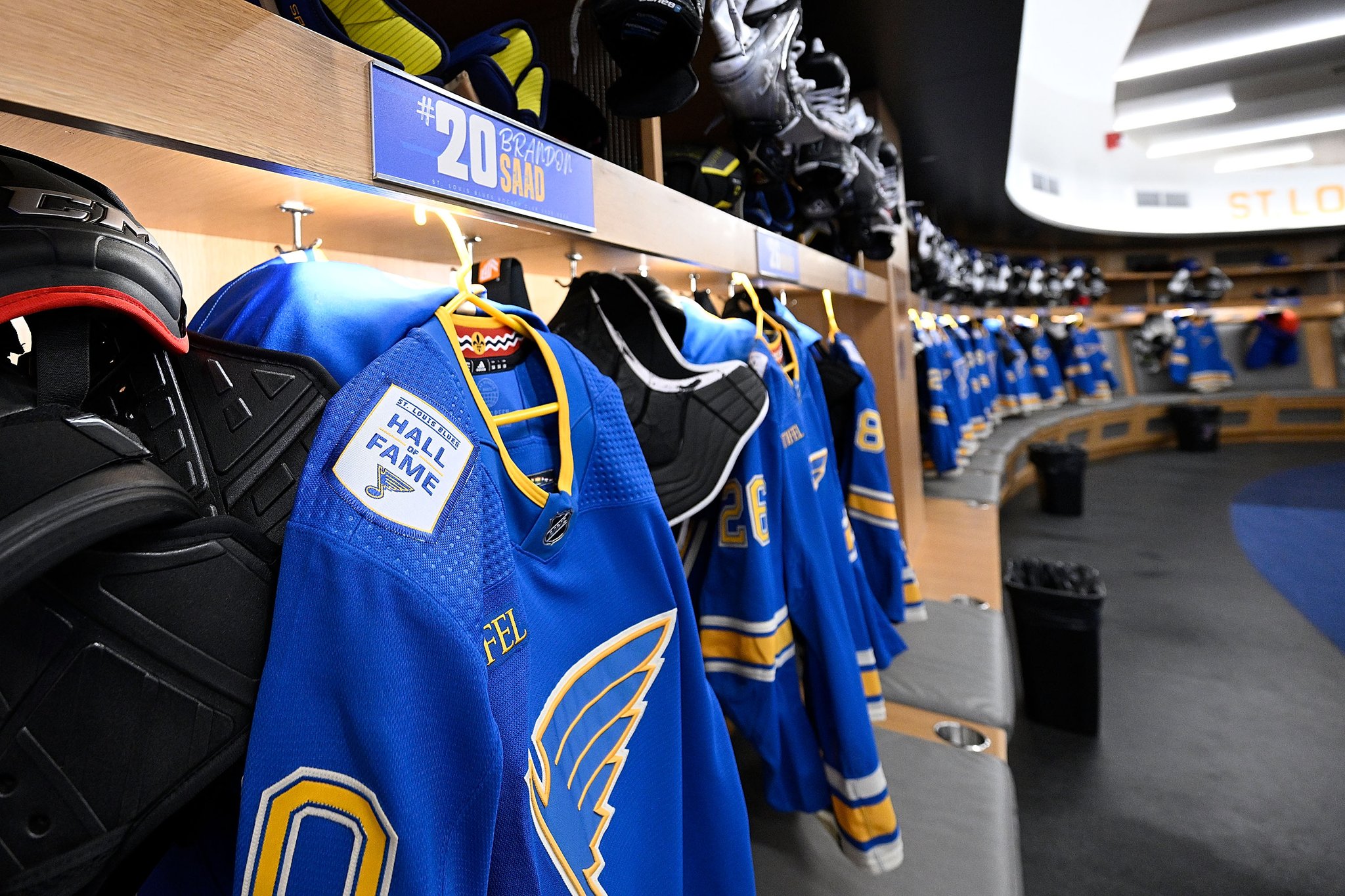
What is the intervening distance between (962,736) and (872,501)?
22.0 inches

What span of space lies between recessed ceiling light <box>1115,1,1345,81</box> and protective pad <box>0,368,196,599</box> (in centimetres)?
664

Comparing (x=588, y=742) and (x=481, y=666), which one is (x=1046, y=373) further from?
(x=481, y=666)

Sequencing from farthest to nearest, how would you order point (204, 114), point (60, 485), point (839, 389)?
point (839, 389), point (204, 114), point (60, 485)

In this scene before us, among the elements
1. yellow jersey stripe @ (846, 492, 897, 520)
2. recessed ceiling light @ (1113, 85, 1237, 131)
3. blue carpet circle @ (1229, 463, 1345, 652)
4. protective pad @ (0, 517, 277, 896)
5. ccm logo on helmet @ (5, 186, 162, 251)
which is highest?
recessed ceiling light @ (1113, 85, 1237, 131)

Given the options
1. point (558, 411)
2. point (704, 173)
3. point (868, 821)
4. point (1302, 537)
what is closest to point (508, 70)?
point (558, 411)

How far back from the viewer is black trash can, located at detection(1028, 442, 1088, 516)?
5.00 m

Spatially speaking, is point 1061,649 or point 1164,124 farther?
point 1164,124

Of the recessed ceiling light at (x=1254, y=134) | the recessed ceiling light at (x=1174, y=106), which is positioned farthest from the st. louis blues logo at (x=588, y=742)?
the recessed ceiling light at (x=1254, y=134)

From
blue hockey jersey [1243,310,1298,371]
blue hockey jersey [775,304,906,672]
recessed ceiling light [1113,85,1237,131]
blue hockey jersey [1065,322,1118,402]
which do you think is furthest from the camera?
blue hockey jersey [1243,310,1298,371]

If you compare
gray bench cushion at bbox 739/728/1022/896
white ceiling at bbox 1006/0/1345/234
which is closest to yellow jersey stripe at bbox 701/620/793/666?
gray bench cushion at bbox 739/728/1022/896

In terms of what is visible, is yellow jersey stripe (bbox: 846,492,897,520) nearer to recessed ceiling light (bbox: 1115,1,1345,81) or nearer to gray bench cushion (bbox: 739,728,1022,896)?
gray bench cushion (bbox: 739,728,1022,896)

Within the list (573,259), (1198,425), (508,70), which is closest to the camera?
(508,70)

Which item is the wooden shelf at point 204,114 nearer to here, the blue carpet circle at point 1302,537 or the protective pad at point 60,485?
the protective pad at point 60,485

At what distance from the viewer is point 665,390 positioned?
85 cm
